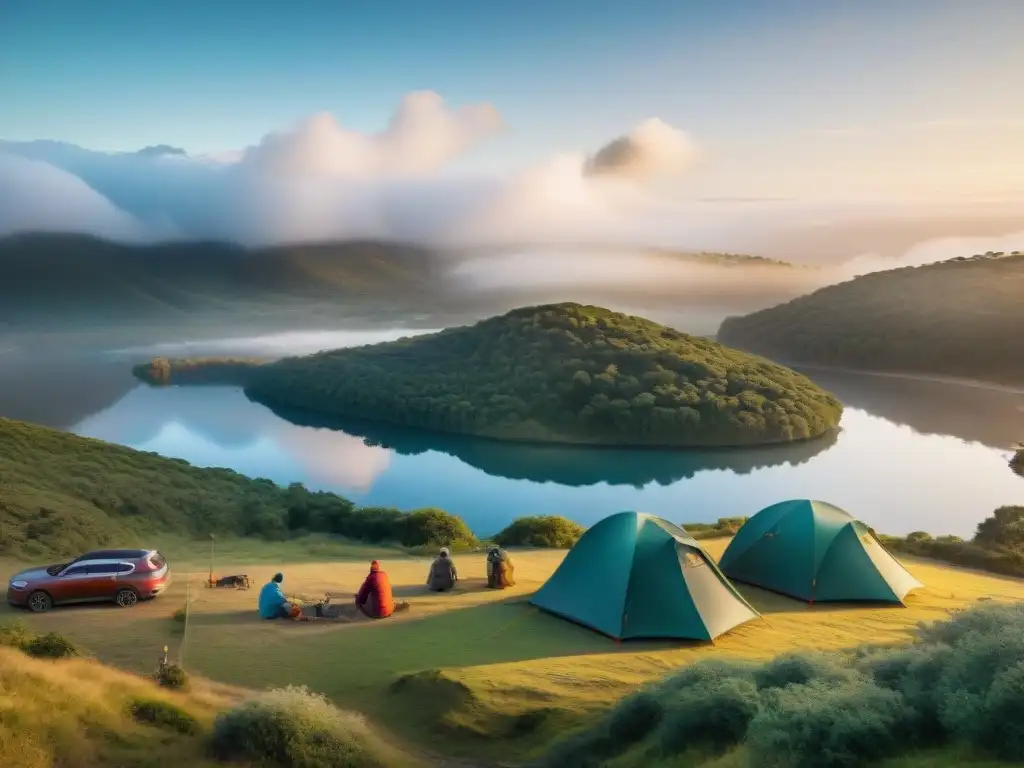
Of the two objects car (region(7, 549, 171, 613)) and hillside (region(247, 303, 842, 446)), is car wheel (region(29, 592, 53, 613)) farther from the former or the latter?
hillside (region(247, 303, 842, 446))

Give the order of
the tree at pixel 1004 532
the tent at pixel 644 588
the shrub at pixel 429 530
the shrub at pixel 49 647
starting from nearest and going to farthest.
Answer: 1. the shrub at pixel 49 647
2. the tent at pixel 644 588
3. the tree at pixel 1004 532
4. the shrub at pixel 429 530

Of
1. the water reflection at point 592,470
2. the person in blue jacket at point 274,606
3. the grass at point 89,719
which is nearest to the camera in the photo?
the grass at point 89,719

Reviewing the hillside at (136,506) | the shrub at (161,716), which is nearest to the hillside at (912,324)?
the hillside at (136,506)

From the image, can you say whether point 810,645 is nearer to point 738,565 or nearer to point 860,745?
point 738,565

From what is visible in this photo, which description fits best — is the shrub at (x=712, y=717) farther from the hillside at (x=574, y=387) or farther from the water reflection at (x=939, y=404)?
the water reflection at (x=939, y=404)

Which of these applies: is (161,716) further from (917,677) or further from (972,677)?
(972,677)

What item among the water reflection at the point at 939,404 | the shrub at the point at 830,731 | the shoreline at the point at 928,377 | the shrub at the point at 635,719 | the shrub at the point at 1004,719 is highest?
the shoreline at the point at 928,377

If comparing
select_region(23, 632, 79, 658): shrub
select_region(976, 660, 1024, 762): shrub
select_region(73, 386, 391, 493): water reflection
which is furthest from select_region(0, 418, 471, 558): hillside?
select_region(976, 660, 1024, 762): shrub

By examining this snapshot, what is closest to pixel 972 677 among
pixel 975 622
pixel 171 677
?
pixel 975 622

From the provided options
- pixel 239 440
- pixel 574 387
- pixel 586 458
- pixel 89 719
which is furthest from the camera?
pixel 574 387
